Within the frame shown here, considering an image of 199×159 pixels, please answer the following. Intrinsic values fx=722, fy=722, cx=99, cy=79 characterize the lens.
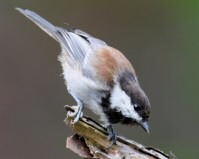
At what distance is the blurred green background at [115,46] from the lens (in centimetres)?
621

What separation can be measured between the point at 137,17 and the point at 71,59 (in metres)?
2.68

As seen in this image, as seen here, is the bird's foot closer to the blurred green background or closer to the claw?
the claw

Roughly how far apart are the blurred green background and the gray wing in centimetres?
170

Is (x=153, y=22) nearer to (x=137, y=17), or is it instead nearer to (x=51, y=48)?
(x=137, y=17)

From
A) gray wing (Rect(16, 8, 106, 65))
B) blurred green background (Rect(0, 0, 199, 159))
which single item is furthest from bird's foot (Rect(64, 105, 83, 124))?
blurred green background (Rect(0, 0, 199, 159))

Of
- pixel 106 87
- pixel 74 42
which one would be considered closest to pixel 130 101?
pixel 106 87

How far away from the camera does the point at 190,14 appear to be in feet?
22.5

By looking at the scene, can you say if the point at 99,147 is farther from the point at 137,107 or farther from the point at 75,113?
the point at 137,107

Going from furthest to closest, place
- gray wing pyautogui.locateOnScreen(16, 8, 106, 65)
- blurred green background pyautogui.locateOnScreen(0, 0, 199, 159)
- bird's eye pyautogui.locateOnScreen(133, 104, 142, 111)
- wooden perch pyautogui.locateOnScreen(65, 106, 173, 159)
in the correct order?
blurred green background pyautogui.locateOnScreen(0, 0, 199, 159), gray wing pyautogui.locateOnScreen(16, 8, 106, 65), bird's eye pyautogui.locateOnScreen(133, 104, 142, 111), wooden perch pyautogui.locateOnScreen(65, 106, 173, 159)

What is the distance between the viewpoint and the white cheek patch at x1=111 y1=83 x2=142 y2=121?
388cm

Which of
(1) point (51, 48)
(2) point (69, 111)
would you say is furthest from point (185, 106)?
(2) point (69, 111)

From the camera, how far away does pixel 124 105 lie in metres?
3.90

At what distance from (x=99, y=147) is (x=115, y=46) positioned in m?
2.99

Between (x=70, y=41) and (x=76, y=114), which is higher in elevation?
(x=70, y=41)
